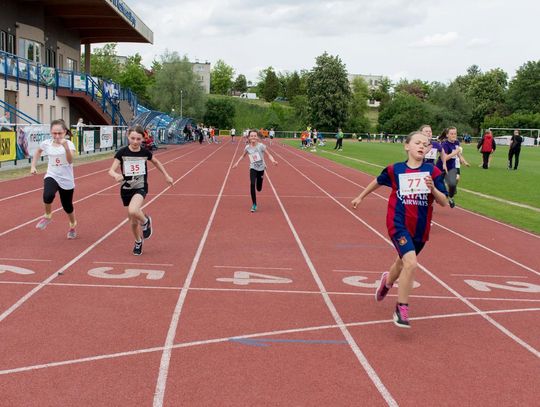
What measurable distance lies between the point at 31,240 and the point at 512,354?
7.17 m

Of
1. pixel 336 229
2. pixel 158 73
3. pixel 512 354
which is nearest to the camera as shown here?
pixel 512 354

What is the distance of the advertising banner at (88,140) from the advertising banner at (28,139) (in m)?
6.38

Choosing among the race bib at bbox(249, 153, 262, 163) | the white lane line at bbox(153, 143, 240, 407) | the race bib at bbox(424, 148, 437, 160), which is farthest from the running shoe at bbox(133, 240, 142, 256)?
the race bib at bbox(424, 148, 437, 160)

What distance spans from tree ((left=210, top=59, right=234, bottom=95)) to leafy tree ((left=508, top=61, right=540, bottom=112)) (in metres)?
81.0

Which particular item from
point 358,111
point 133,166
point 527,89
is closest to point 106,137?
point 133,166

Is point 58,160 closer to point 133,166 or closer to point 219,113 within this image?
point 133,166

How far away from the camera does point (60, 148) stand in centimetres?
934

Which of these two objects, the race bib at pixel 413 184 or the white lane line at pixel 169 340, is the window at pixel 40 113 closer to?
the white lane line at pixel 169 340

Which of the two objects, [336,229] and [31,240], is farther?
[336,229]

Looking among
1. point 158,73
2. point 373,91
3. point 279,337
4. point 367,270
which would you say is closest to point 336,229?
point 367,270

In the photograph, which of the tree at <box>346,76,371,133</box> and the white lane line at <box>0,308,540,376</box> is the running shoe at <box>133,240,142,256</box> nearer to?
the white lane line at <box>0,308,540,376</box>

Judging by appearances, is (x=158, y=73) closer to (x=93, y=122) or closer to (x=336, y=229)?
(x=93, y=122)

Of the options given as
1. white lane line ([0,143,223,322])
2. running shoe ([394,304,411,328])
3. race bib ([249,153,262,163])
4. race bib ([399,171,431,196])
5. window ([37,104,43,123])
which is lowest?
white lane line ([0,143,223,322])

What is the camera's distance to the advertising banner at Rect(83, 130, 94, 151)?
99.9ft
